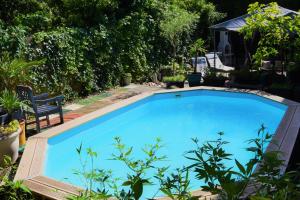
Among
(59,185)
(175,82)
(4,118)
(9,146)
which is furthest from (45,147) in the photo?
(175,82)

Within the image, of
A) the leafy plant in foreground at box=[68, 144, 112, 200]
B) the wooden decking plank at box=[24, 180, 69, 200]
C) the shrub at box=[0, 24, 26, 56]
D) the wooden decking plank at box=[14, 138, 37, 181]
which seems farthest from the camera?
the shrub at box=[0, 24, 26, 56]

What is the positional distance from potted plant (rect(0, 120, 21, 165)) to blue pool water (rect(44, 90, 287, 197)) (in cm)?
60

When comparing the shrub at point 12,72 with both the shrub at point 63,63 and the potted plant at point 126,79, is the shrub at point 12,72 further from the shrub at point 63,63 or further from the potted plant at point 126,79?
the potted plant at point 126,79

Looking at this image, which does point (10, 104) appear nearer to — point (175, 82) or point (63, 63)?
point (63, 63)

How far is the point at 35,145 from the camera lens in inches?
227

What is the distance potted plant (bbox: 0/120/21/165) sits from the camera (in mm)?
5070

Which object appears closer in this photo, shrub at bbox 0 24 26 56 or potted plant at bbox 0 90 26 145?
potted plant at bbox 0 90 26 145

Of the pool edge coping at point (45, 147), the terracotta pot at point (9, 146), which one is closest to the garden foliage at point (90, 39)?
the pool edge coping at point (45, 147)

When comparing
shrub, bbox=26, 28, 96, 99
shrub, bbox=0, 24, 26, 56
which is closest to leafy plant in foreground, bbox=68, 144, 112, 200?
shrub, bbox=0, 24, 26, 56

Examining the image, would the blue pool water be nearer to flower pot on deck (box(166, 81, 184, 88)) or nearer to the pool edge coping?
the pool edge coping

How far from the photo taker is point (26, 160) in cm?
511

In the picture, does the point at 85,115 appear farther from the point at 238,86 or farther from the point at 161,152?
the point at 238,86

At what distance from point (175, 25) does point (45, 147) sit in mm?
7092

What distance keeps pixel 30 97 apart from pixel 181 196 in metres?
5.52
